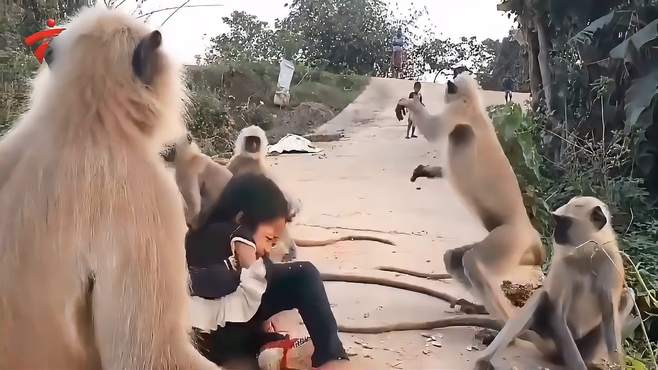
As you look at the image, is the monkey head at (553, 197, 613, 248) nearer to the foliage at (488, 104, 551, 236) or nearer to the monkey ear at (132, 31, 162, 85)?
the foliage at (488, 104, 551, 236)

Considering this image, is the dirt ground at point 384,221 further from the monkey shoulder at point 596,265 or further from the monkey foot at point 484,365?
the monkey shoulder at point 596,265

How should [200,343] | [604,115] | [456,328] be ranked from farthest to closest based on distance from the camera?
[604,115]
[456,328]
[200,343]

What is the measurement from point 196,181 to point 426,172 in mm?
774

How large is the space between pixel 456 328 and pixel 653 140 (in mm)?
1527

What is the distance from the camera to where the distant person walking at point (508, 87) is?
233 centimetres

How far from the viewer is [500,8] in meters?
2.42

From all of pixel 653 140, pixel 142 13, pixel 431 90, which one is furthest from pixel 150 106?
pixel 653 140

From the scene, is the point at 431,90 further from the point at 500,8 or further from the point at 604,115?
the point at 604,115

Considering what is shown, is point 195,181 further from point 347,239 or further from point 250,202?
point 347,239

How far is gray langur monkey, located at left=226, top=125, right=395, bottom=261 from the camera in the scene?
1825 millimetres

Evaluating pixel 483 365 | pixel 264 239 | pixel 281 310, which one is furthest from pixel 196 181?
pixel 483 365

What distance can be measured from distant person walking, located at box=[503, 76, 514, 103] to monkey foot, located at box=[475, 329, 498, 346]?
85 cm

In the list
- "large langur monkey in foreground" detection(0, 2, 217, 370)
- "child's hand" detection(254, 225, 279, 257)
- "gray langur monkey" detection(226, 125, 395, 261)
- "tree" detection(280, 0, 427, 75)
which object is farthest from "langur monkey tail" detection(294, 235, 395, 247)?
"large langur monkey in foreground" detection(0, 2, 217, 370)

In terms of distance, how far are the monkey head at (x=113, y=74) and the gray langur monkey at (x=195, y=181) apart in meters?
0.43
